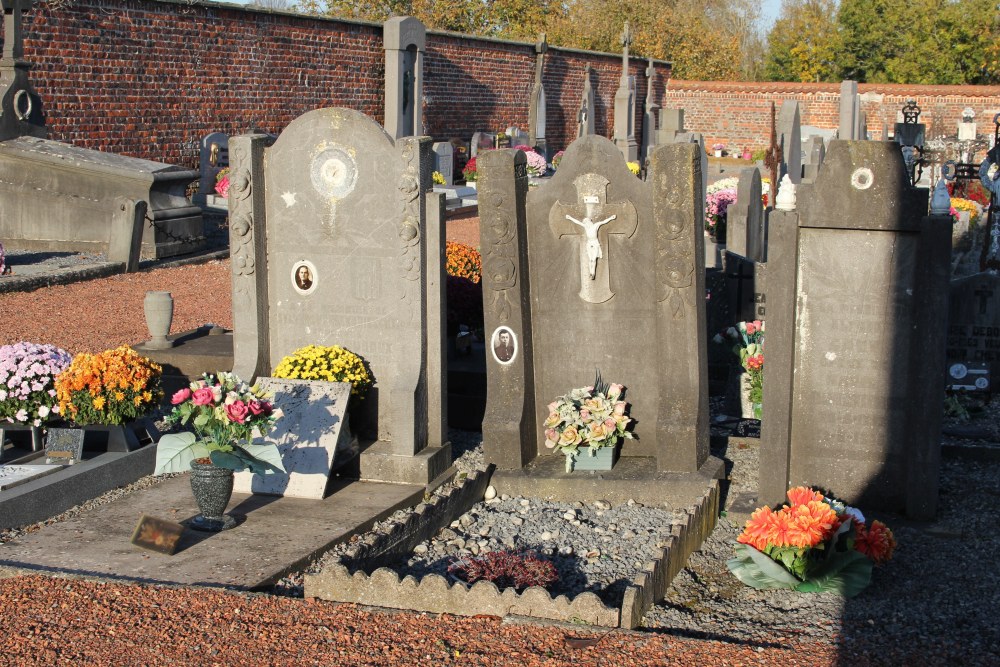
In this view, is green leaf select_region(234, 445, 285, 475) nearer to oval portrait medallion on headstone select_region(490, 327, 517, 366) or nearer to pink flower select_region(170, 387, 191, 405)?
pink flower select_region(170, 387, 191, 405)

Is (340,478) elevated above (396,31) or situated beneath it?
situated beneath

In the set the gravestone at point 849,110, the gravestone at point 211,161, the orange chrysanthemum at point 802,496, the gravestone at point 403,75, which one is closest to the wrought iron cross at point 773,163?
the gravestone at point 849,110

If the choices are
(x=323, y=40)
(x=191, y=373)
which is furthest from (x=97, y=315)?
(x=323, y=40)

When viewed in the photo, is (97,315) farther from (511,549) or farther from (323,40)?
(323,40)

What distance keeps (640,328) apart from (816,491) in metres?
1.56

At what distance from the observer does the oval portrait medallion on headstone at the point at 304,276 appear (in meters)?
8.12

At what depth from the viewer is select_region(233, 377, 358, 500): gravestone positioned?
7301mm

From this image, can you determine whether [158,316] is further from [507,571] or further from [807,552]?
[807,552]

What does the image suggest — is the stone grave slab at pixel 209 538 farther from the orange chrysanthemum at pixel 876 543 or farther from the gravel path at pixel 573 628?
the orange chrysanthemum at pixel 876 543

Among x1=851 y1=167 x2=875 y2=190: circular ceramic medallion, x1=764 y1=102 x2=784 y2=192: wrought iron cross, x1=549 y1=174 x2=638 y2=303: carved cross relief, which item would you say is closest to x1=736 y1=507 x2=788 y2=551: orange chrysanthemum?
x1=851 y1=167 x2=875 y2=190: circular ceramic medallion

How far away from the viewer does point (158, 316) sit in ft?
31.2

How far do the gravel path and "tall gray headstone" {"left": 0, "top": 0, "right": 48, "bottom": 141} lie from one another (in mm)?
11072

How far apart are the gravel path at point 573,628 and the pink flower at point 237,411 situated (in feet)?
3.77

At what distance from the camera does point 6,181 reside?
1566cm
